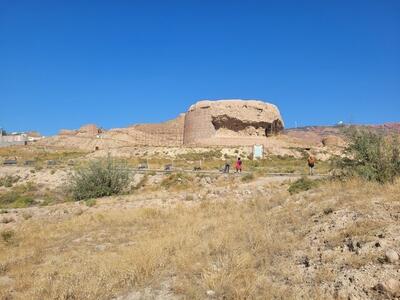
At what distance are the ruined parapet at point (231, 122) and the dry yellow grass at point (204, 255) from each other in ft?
120

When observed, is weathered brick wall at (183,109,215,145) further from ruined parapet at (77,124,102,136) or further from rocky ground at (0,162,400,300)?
rocky ground at (0,162,400,300)

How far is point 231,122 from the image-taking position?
48.1 metres

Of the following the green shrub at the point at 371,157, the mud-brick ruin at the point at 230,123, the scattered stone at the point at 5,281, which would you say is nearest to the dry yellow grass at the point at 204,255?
the scattered stone at the point at 5,281

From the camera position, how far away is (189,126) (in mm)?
51844

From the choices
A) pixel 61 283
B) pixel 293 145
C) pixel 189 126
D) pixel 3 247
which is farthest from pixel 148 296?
pixel 189 126

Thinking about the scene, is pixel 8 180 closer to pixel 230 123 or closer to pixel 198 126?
pixel 198 126

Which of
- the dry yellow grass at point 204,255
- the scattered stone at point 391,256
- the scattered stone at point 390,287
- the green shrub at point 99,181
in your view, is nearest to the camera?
the scattered stone at point 390,287

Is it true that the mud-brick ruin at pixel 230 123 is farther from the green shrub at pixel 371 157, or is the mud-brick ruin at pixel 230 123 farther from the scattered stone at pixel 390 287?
the scattered stone at pixel 390 287

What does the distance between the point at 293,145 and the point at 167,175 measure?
2750 cm

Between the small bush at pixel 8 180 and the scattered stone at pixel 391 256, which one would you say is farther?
the small bush at pixel 8 180

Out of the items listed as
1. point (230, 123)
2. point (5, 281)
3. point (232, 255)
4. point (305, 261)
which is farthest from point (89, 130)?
point (305, 261)

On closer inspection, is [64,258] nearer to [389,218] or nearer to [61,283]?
[61,283]

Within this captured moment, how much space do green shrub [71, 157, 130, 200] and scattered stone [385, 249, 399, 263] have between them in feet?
51.9

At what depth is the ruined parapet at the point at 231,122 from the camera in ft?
156
